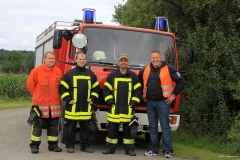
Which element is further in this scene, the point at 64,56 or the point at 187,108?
the point at 187,108

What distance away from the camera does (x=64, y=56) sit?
8.38 meters

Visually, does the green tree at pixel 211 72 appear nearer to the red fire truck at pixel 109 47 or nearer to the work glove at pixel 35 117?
the red fire truck at pixel 109 47

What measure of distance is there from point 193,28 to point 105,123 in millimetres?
7066

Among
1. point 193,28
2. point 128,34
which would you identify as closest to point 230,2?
point 193,28

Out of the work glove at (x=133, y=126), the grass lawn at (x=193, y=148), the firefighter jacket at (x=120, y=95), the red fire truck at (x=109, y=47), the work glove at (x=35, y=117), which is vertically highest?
the red fire truck at (x=109, y=47)

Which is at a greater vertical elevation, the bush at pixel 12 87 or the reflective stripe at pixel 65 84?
the reflective stripe at pixel 65 84

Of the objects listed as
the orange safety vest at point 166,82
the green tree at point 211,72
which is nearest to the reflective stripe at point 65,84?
the orange safety vest at point 166,82

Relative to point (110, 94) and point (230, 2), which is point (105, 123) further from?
point (230, 2)

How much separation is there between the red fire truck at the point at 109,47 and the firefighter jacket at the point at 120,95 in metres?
0.30

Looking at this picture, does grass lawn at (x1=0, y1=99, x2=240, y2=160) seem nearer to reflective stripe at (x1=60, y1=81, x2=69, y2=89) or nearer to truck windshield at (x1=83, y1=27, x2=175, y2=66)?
truck windshield at (x1=83, y1=27, x2=175, y2=66)

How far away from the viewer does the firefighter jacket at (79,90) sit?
6820mm

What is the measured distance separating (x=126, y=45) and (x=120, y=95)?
4.29 feet

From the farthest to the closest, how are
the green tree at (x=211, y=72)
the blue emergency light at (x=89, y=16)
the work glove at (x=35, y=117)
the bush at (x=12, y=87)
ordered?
the bush at (x=12, y=87)
the green tree at (x=211, y=72)
the blue emergency light at (x=89, y=16)
the work glove at (x=35, y=117)

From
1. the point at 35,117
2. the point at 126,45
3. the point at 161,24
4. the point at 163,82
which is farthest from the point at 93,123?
the point at 161,24
